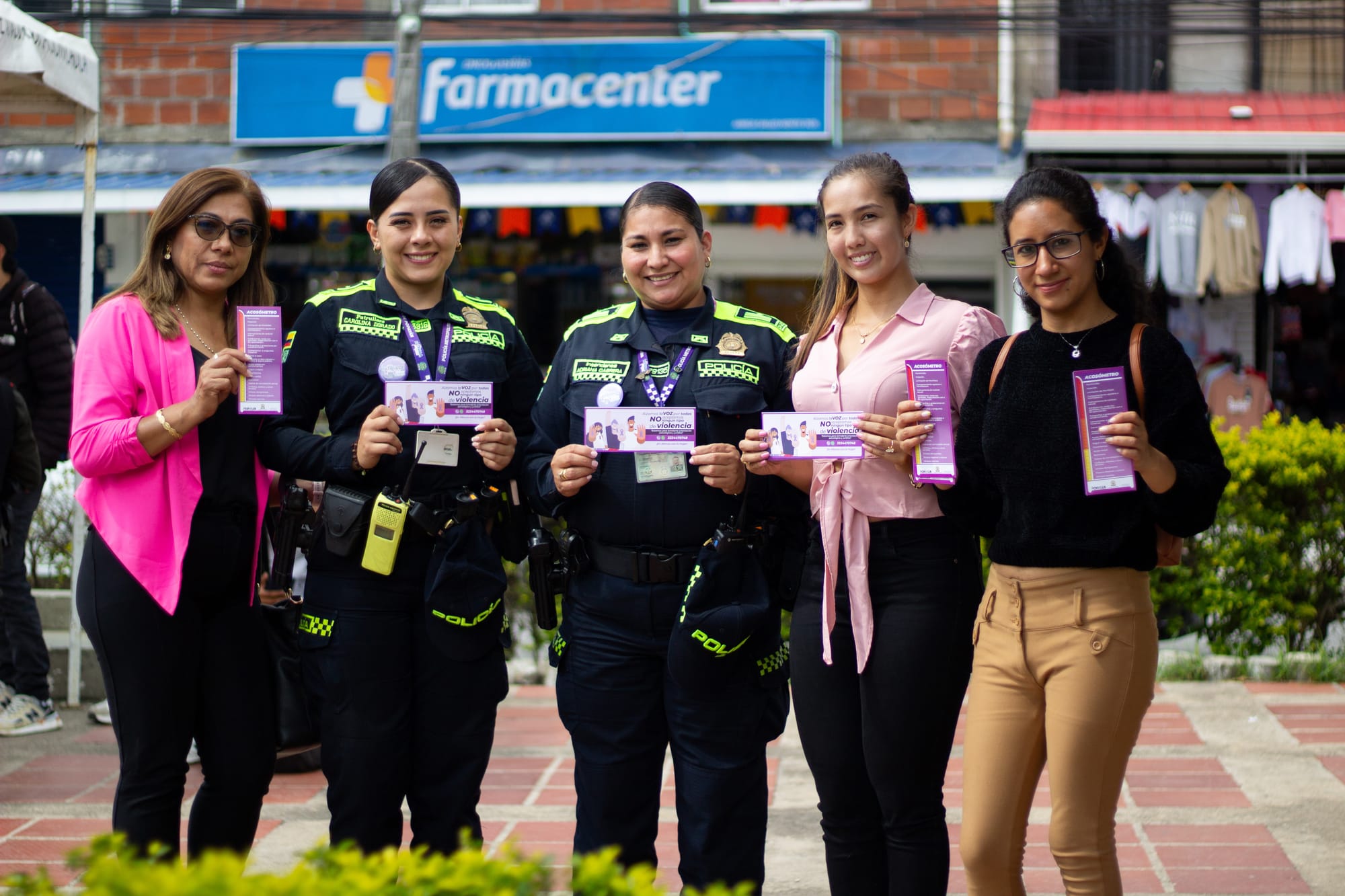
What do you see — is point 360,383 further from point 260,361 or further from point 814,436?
point 814,436

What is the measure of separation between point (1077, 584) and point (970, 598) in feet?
1.03

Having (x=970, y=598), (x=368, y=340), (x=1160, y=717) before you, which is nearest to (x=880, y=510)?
(x=970, y=598)

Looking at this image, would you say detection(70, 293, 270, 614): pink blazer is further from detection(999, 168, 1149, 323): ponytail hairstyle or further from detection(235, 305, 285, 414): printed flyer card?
detection(999, 168, 1149, 323): ponytail hairstyle

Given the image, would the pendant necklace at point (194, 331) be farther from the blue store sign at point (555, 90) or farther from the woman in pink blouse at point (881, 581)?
the blue store sign at point (555, 90)

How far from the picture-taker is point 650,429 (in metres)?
3.30

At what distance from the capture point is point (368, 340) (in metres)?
3.54

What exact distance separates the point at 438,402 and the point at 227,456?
1.89ft

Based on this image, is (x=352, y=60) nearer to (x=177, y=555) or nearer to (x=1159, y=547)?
(x=177, y=555)

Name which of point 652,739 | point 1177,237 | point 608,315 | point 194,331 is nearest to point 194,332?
point 194,331

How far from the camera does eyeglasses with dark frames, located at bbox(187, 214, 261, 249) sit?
3.54 meters

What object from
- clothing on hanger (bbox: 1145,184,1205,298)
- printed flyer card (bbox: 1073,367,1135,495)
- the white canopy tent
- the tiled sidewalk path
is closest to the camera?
printed flyer card (bbox: 1073,367,1135,495)

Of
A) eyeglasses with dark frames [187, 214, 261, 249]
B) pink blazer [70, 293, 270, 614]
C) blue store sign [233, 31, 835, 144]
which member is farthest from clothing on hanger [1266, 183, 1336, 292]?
pink blazer [70, 293, 270, 614]

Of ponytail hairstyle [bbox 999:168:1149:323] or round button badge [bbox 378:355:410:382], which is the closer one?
ponytail hairstyle [bbox 999:168:1149:323]

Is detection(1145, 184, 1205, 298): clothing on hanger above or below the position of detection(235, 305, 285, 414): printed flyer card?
above
